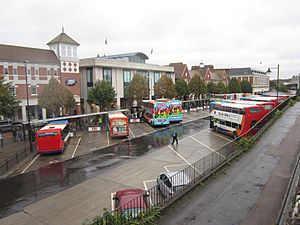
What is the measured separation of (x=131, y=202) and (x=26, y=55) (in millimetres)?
40755

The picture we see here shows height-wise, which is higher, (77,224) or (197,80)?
(197,80)

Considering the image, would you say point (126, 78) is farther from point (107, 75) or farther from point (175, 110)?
point (175, 110)

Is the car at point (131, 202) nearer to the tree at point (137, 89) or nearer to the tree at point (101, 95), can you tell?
the tree at point (101, 95)

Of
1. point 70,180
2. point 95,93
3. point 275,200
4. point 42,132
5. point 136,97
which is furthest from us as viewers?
point 136,97

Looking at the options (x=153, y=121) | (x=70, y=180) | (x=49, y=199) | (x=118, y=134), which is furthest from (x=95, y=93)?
(x=49, y=199)

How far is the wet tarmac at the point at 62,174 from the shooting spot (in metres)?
13.4

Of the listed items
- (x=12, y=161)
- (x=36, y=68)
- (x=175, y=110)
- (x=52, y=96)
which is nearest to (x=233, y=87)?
(x=175, y=110)

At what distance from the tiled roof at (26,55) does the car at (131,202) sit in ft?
123

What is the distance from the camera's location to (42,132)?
21875 millimetres

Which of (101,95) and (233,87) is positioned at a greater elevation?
(233,87)

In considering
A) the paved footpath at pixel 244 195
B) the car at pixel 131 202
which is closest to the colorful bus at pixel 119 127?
the paved footpath at pixel 244 195

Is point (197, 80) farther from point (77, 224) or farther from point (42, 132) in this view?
point (77, 224)

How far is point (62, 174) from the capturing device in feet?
56.7

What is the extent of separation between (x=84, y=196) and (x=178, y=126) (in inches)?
938
